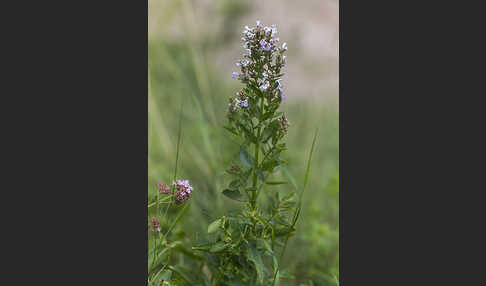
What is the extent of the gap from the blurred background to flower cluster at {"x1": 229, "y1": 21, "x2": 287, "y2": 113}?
3.55 ft

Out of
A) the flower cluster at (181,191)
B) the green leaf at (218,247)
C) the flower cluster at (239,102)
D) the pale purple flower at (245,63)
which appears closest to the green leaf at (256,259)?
the green leaf at (218,247)

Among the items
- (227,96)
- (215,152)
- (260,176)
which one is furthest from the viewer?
(227,96)

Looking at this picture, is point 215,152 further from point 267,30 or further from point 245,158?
point 267,30

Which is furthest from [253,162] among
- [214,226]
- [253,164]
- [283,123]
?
[214,226]

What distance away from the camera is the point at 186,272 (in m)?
2.10

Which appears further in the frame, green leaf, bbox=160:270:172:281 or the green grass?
the green grass

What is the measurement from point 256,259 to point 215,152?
1.38 m

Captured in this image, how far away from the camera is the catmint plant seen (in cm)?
187

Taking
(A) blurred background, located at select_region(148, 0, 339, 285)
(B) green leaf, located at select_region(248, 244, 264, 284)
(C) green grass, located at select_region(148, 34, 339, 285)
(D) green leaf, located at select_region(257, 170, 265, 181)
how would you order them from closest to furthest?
(B) green leaf, located at select_region(248, 244, 264, 284)
(D) green leaf, located at select_region(257, 170, 265, 181)
(C) green grass, located at select_region(148, 34, 339, 285)
(A) blurred background, located at select_region(148, 0, 339, 285)

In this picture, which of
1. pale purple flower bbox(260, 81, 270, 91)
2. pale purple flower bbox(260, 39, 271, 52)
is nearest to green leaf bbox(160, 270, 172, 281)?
pale purple flower bbox(260, 81, 270, 91)

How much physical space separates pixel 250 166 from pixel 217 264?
1.57 ft

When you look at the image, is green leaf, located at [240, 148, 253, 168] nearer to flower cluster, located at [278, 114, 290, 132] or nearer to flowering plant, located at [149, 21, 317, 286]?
flowering plant, located at [149, 21, 317, 286]

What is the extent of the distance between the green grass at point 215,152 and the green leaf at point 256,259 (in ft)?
1.63

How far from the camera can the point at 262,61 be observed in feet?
6.14
